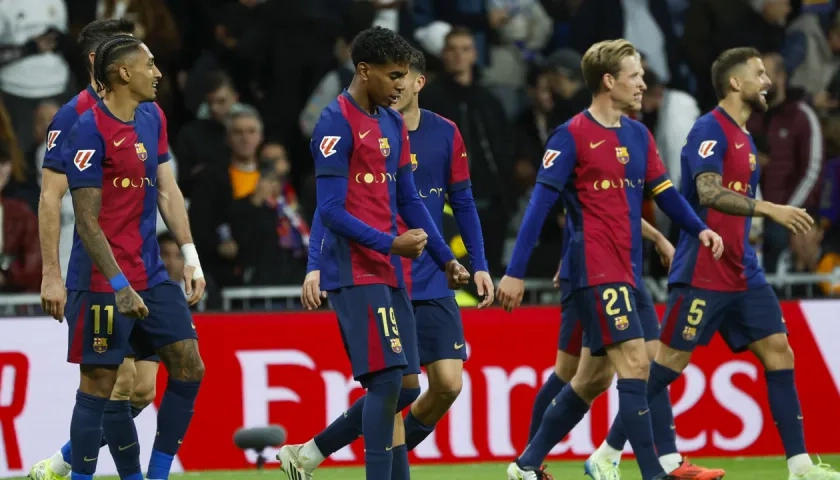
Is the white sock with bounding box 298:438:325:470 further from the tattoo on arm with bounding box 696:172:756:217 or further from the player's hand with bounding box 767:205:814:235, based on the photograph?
the player's hand with bounding box 767:205:814:235

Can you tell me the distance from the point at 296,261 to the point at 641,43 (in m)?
3.80

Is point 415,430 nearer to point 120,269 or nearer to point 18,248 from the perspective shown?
point 120,269

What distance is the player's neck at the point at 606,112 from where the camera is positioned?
872cm

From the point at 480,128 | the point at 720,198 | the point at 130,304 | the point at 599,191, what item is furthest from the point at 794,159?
the point at 130,304

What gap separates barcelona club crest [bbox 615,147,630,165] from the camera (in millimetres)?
8602

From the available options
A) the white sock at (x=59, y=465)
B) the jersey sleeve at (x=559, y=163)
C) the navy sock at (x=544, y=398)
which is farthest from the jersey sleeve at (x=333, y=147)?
the navy sock at (x=544, y=398)

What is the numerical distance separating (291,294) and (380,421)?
14.7 ft

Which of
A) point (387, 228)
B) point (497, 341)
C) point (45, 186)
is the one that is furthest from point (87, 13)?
point (387, 228)

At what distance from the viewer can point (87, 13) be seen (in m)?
13.3

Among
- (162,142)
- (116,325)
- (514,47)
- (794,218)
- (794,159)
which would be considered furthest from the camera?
(514,47)

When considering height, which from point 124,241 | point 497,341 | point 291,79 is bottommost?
point 497,341

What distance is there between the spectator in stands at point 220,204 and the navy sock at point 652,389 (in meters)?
3.71

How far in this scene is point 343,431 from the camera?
8.25 metres

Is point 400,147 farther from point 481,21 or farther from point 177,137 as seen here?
point 481,21
